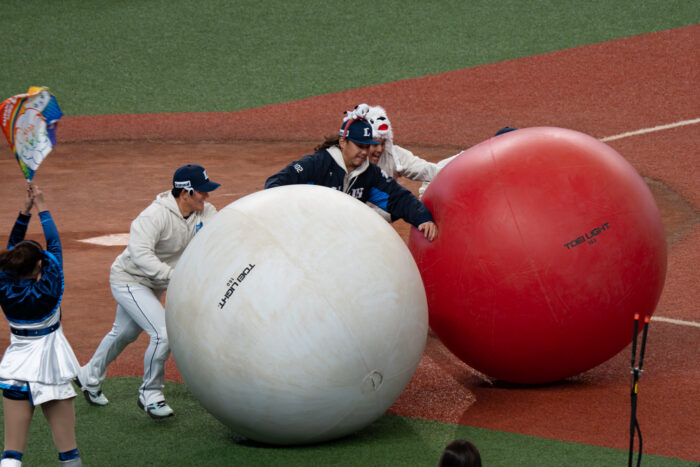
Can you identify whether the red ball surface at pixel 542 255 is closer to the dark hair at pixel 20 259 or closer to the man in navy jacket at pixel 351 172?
the man in navy jacket at pixel 351 172

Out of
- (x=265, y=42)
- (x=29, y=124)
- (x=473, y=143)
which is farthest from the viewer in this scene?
(x=265, y=42)

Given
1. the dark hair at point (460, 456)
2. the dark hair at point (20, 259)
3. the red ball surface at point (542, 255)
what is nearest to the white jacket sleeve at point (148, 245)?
the dark hair at point (20, 259)

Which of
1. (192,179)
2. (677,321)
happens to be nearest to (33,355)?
(192,179)

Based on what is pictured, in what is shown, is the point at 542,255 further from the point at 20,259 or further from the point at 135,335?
the point at 20,259

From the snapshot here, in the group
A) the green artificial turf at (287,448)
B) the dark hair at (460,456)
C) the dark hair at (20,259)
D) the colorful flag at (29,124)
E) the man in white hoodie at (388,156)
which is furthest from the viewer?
the man in white hoodie at (388,156)

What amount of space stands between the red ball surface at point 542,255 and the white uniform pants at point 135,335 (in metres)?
2.14

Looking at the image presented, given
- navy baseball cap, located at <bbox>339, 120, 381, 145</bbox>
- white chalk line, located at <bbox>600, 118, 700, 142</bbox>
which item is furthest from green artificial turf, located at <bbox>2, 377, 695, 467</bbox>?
white chalk line, located at <bbox>600, 118, 700, 142</bbox>

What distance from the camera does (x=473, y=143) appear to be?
Result: 1598 centimetres

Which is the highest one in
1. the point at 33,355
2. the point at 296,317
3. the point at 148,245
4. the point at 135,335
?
the point at 148,245

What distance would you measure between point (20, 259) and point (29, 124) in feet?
3.03

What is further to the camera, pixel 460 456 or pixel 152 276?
pixel 152 276

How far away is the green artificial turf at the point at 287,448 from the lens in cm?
677

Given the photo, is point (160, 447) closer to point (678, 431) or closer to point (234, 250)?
point (234, 250)

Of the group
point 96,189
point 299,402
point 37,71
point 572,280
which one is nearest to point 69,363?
point 299,402
